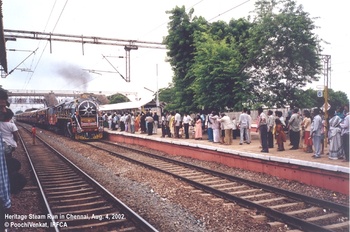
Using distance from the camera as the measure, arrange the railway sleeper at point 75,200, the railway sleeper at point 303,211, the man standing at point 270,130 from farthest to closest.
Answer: the man standing at point 270,130
the railway sleeper at point 75,200
the railway sleeper at point 303,211

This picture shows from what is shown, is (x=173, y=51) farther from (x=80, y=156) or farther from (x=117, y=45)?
(x=80, y=156)

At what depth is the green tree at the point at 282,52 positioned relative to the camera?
14297 millimetres

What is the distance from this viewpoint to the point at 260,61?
49.9ft

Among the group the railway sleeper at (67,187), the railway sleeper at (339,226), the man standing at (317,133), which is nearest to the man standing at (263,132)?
the man standing at (317,133)

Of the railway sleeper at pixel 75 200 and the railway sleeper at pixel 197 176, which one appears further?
the railway sleeper at pixel 197 176

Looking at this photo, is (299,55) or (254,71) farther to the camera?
(254,71)

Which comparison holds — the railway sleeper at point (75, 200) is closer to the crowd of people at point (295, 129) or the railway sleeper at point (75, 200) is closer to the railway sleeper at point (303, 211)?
the railway sleeper at point (303, 211)

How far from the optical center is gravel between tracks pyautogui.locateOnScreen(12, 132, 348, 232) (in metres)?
5.91

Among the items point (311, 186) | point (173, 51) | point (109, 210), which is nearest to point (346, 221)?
point (311, 186)

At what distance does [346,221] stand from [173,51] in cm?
1665

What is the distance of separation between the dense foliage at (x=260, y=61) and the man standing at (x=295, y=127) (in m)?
3.54

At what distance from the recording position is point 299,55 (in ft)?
47.1

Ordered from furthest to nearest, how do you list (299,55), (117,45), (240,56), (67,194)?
(117,45)
(240,56)
(299,55)
(67,194)

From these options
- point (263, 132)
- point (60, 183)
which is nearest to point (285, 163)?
point (263, 132)
